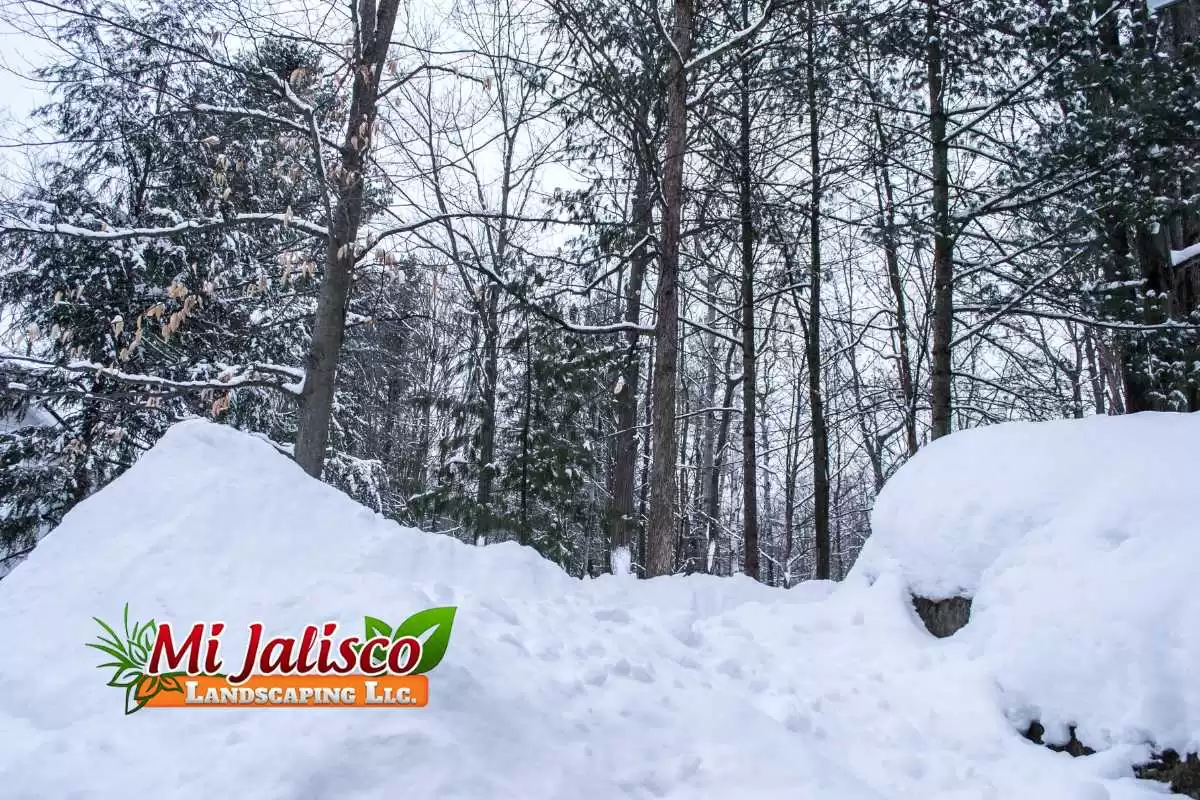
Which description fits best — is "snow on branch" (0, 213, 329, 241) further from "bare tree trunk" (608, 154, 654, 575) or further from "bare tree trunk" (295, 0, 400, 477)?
"bare tree trunk" (608, 154, 654, 575)

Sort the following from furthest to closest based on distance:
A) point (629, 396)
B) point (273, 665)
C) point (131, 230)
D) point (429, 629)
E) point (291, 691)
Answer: point (629, 396)
point (131, 230)
point (429, 629)
point (273, 665)
point (291, 691)

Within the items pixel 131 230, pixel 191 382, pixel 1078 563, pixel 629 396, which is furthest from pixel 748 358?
pixel 131 230

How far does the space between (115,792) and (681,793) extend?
1887 mm

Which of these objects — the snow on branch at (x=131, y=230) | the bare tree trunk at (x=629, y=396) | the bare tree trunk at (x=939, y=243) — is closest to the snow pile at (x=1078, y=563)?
the bare tree trunk at (x=629, y=396)

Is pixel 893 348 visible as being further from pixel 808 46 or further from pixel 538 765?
pixel 538 765

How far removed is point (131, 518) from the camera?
3.32 m

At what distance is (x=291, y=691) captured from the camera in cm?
253

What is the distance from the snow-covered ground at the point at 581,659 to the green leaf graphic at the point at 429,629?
6 centimetres

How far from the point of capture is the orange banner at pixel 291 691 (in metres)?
2.43

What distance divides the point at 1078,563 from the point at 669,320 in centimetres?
447

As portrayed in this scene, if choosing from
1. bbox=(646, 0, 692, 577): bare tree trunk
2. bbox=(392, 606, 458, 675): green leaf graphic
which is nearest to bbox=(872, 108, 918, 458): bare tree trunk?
bbox=(646, 0, 692, 577): bare tree trunk

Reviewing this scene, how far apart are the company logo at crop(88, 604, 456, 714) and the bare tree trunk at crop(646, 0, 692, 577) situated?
4271mm

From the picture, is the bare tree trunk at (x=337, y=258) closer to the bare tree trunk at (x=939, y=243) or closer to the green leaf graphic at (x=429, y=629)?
the green leaf graphic at (x=429, y=629)

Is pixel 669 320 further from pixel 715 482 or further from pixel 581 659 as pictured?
pixel 715 482
